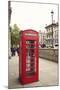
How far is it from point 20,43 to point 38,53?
0.21 meters

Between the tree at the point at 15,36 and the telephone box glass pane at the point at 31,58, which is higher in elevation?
the tree at the point at 15,36

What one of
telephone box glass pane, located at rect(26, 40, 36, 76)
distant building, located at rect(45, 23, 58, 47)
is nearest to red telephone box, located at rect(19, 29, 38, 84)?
telephone box glass pane, located at rect(26, 40, 36, 76)

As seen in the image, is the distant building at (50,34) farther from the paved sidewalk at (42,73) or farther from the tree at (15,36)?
the tree at (15,36)

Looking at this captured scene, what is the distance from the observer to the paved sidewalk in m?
1.91

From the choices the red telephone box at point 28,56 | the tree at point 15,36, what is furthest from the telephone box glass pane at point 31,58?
the tree at point 15,36

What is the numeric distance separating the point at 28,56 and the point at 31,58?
4cm

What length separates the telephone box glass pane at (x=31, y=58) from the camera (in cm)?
193

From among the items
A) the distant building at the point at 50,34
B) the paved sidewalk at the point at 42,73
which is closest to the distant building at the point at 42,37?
the distant building at the point at 50,34

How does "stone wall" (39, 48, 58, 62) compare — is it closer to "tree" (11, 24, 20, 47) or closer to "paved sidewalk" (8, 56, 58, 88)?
"paved sidewalk" (8, 56, 58, 88)

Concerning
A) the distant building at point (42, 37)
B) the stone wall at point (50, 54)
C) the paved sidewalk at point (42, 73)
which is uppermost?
the distant building at point (42, 37)

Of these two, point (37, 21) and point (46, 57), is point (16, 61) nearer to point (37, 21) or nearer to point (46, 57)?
point (46, 57)

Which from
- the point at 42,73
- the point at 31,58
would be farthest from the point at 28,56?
the point at 42,73

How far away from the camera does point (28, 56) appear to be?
6.35ft

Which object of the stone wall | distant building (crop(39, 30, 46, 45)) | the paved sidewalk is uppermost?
distant building (crop(39, 30, 46, 45))
